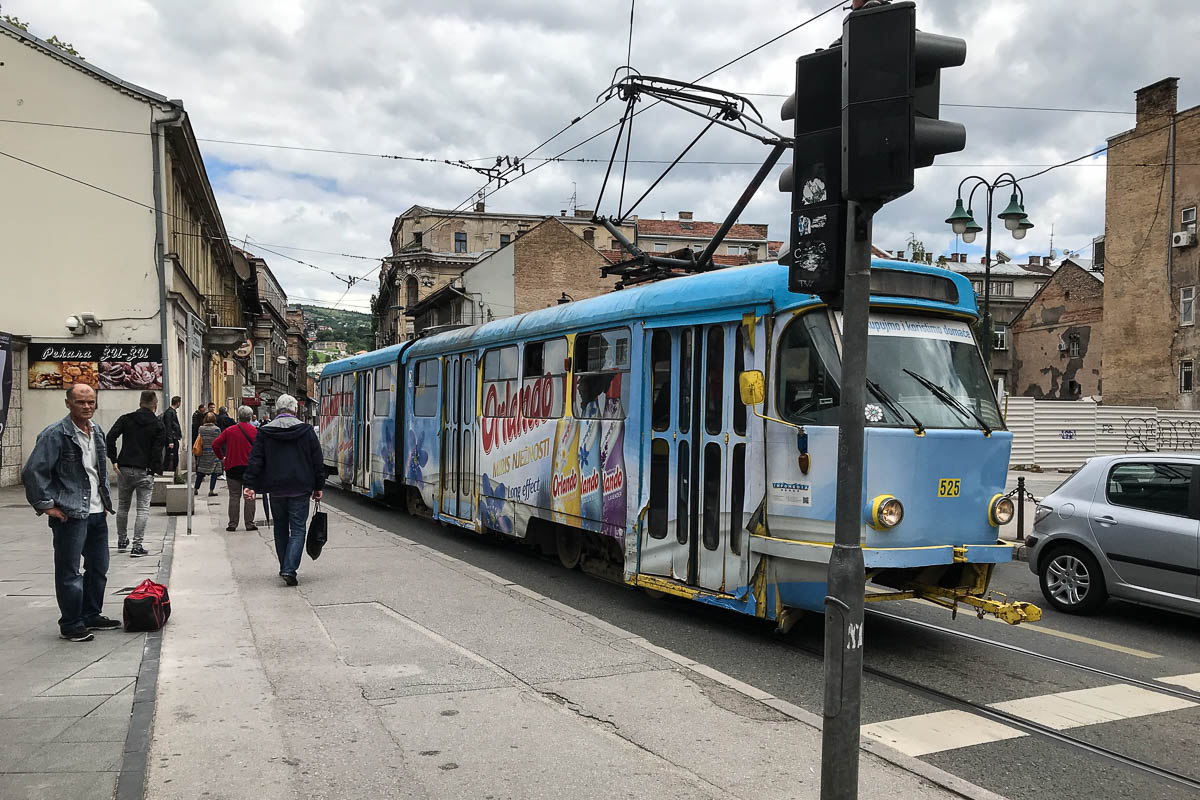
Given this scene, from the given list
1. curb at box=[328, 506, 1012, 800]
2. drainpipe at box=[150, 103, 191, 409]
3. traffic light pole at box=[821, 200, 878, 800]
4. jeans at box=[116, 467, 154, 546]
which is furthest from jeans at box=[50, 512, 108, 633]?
drainpipe at box=[150, 103, 191, 409]

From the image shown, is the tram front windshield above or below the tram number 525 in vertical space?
above

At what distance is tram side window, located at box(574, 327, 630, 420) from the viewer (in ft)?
28.4

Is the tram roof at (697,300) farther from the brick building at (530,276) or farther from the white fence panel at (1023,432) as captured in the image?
the brick building at (530,276)

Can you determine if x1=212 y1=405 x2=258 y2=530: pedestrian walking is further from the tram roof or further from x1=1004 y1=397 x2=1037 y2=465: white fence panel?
x1=1004 y1=397 x2=1037 y2=465: white fence panel

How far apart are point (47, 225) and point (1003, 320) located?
71.9 metres

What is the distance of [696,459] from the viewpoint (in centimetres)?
764

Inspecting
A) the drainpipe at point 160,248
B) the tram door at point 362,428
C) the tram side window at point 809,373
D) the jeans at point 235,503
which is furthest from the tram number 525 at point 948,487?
the drainpipe at point 160,248

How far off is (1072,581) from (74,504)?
26.7 feet

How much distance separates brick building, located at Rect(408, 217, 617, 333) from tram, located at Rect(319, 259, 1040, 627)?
46.2 meters

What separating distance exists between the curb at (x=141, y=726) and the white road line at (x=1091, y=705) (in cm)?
467

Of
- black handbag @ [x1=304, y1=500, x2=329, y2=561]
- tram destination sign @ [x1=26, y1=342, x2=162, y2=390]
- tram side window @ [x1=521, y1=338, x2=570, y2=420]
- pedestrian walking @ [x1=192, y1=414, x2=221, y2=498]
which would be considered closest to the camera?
black handbag @ [x1=304, y1=500, x2=329, y2=561]

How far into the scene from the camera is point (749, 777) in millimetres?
4473

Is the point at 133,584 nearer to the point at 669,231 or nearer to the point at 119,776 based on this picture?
the point at 119,776

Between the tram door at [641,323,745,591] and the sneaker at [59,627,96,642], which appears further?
the tram door at [641,323,745,591]
